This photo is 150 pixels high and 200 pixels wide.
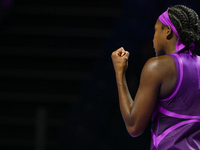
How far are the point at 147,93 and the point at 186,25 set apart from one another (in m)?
0.33

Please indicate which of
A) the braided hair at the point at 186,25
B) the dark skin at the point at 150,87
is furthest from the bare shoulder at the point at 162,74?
the braided hair at the point at 186,25

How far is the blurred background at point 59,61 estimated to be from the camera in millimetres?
4168

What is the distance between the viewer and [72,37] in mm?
4781

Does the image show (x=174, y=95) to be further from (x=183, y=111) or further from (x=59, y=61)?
(x=59, y=61)

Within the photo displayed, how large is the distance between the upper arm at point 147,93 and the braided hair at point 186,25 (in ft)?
0.53

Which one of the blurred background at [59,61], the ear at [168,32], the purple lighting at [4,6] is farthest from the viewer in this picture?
the purple lighting at [4,6]

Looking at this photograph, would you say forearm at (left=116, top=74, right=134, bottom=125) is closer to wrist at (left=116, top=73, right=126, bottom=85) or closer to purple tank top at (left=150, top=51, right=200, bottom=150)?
wrist at (left=116, top=73, right=126, bottom=85)

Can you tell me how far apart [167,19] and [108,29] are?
3208mm

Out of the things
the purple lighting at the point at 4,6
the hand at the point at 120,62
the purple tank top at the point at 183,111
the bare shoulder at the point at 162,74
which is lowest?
the purple tank top at the point at 183,111

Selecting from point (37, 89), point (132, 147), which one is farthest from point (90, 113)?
point (37, 89)

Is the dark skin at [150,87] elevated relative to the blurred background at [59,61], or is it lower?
lower

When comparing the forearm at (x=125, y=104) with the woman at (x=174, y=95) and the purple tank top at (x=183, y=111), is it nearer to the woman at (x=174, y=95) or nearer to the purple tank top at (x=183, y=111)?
the woman at (x=174, y=95)

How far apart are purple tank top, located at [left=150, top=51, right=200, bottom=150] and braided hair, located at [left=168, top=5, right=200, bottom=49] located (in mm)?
83

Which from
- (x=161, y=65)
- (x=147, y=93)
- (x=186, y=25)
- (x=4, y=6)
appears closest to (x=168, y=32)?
(x=186, y=25)
